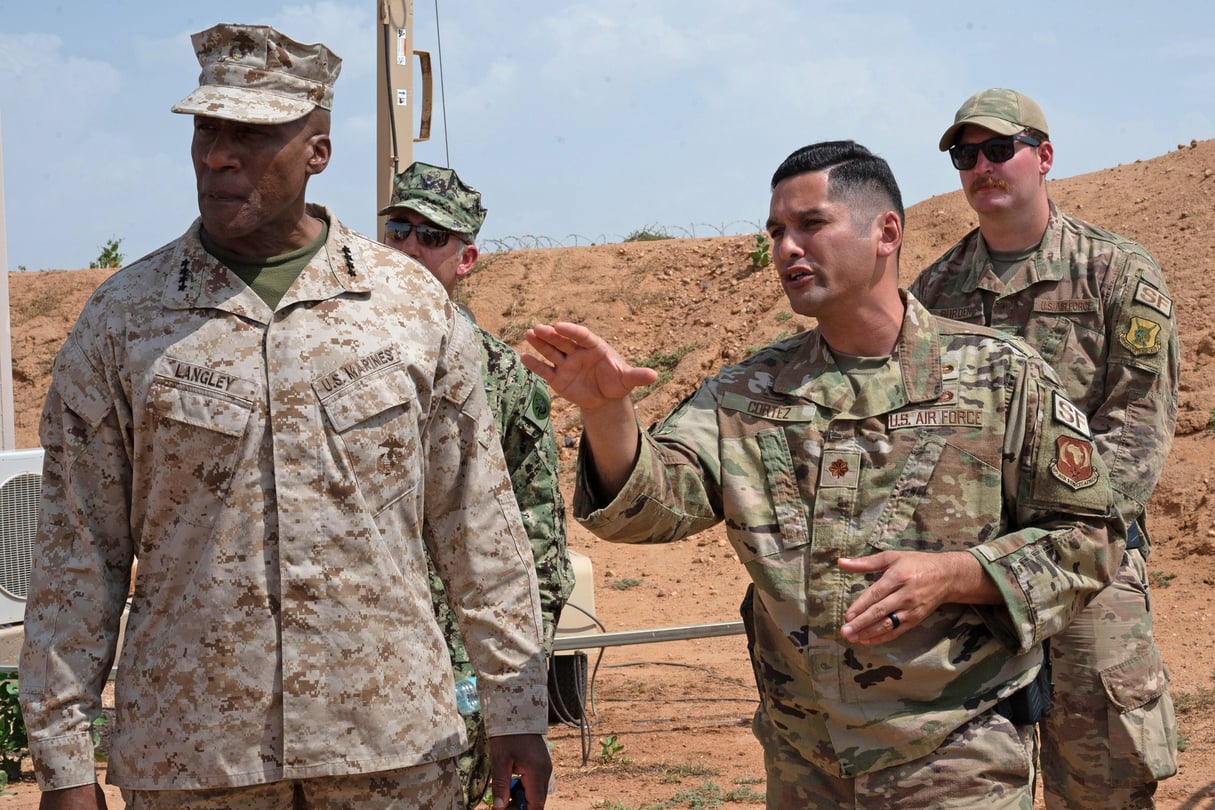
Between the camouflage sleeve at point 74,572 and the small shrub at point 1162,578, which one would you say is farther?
the small shrub at point 1162,578

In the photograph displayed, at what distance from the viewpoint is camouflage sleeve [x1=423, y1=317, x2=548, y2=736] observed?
9.50 feet

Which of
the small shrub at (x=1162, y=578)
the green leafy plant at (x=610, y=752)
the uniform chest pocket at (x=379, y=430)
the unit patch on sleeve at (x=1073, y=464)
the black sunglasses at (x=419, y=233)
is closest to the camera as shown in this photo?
the uniform chest pocket at (x=379, y=430)

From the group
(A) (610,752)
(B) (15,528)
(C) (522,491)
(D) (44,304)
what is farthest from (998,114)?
(D) (44,304)

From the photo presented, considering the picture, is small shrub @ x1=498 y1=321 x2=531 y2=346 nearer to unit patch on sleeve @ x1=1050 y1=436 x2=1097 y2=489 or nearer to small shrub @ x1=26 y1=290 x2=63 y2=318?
small shrub @ x1=26 y1=290 x2=63 y2=318

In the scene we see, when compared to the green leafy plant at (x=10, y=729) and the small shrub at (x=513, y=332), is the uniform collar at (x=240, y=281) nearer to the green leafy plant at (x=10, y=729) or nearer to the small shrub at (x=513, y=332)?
the green leafy plant at (x=10, y=729)

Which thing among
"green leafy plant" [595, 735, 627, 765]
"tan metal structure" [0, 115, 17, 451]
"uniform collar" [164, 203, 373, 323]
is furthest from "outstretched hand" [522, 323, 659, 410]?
"tan metal structure" [0, 115, 17, 451]

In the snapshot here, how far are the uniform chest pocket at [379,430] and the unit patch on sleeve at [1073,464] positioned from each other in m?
1.46

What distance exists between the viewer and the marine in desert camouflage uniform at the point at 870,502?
9.91 ft

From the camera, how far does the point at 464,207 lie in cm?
467

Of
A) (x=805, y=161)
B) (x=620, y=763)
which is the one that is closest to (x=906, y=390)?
(x=805, y=161)

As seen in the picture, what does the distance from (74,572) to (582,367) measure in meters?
1.07

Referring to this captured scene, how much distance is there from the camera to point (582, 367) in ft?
9.35

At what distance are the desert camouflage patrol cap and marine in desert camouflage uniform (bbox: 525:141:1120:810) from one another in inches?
59.6

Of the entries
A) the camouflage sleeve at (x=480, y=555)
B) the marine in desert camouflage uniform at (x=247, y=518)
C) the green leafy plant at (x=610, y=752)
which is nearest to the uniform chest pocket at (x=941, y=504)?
the camouflage sleeve at (x=480, y=555)
